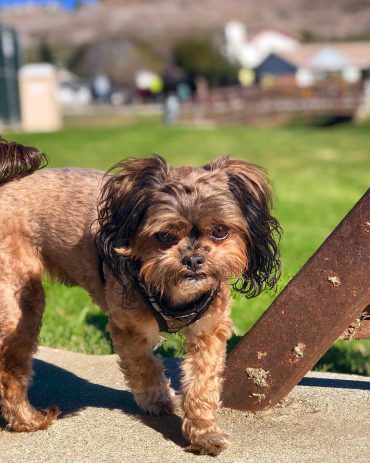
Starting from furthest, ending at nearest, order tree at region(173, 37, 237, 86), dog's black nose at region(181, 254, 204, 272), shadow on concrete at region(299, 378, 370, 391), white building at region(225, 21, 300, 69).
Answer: white building at region(225, 21, 300, 69) → tree at region(173, 37, 237, 86) → shadow on concrete at region(299, 378, 370, 391) → dog's black nose at region(181, 254, 204, 272)

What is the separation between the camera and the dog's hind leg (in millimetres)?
4801

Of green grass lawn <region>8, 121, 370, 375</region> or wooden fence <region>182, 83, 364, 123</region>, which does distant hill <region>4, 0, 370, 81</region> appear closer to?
wooden fence <region>182, 83, 364, 123</region>

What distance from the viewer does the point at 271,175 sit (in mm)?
22500

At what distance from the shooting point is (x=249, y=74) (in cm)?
10662

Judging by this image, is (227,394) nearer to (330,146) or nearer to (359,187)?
(359,187)

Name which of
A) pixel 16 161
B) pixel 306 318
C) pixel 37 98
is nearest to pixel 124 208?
pixel 16 161

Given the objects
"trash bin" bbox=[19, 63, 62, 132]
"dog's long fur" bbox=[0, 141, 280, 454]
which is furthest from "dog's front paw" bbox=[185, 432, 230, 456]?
"trash bin" bbox=[19, 63, 62, 132]

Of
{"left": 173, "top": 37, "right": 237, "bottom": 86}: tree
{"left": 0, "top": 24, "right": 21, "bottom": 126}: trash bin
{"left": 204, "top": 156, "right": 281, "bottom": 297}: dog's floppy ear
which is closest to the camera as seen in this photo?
{"left": 204, "top": 156, "right": 281, "bottom": 297}: dog's floppy ear

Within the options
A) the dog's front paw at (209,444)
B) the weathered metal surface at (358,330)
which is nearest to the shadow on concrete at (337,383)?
the weathered metal surface at (358,330)

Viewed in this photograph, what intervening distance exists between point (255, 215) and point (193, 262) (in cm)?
48

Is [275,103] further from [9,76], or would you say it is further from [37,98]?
[9,76]

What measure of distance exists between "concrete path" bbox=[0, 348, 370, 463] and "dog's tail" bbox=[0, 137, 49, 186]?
4.40ft

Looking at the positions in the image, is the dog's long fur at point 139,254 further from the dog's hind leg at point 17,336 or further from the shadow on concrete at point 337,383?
the shadow on concrete at point 337,383

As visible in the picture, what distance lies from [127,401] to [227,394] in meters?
0.66
